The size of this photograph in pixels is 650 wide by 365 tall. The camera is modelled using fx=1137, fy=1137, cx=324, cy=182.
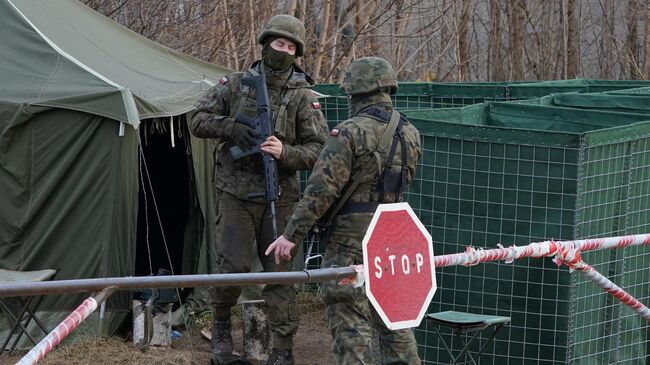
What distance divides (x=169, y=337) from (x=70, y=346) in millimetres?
731

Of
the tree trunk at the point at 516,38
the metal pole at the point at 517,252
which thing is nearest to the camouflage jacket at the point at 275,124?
the metal pole at the point at 517,252

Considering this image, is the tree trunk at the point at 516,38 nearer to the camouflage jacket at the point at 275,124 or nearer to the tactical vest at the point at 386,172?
the camouflage jacket at the point at 275,124

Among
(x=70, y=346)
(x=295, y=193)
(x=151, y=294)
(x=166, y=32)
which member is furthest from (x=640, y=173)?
(x=166, y=32)

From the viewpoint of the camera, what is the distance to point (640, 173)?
7.17m

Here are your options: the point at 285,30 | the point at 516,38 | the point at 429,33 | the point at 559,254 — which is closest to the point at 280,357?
the point at 285,30

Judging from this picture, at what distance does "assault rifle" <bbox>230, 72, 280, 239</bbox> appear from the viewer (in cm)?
716

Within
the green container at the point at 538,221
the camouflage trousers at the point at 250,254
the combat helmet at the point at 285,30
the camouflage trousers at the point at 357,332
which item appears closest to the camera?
the camouflage trousers at the point at 357,332

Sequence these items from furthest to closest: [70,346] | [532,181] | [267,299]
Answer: [70,346], [267,299], [532,181]

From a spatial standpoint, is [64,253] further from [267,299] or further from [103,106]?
[267,299]

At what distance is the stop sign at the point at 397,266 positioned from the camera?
467cm

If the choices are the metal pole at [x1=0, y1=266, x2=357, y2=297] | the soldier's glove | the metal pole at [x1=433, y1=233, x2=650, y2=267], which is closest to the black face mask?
the soldier's glove

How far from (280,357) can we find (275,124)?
4.93ft

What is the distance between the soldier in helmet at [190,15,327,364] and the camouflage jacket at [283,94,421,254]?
48.0 inches

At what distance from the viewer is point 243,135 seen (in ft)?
23.7
